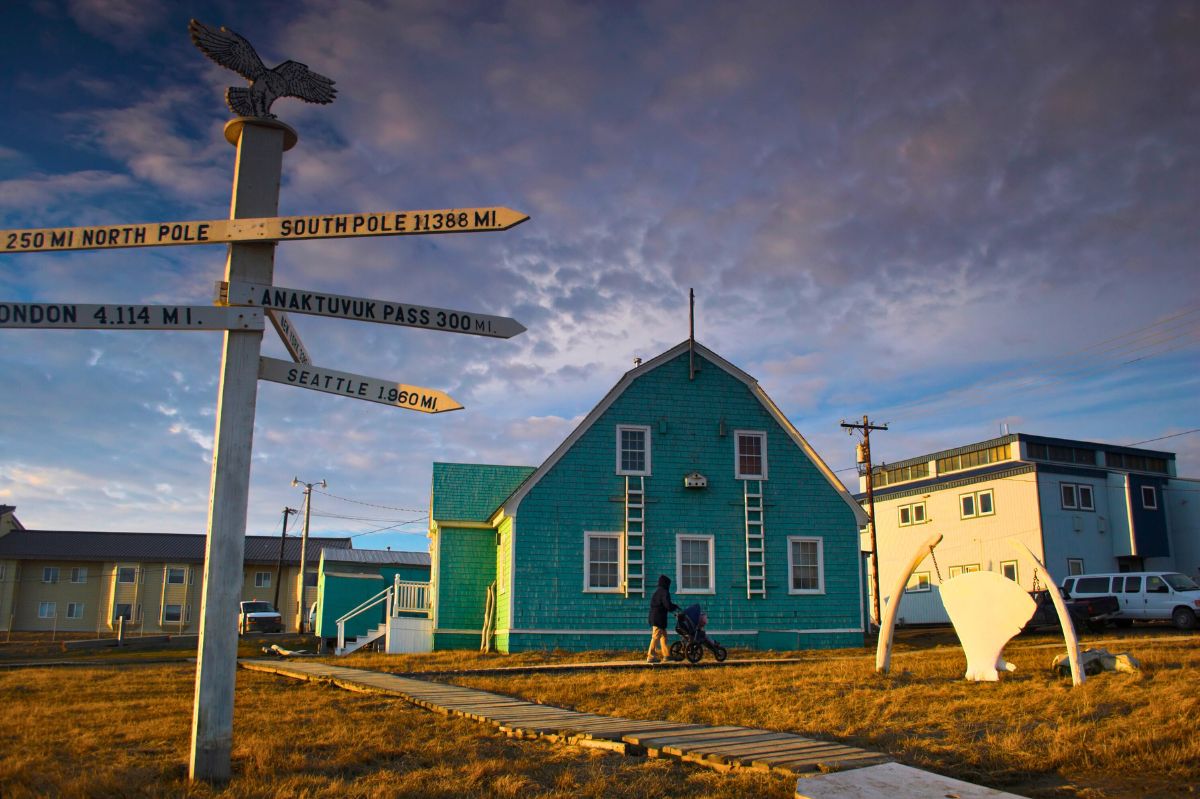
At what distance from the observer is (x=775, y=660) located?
1900cm

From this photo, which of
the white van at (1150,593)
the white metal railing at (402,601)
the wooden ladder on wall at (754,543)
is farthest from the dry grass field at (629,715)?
the white van at (1150,593)

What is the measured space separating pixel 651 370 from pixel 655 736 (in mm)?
16460

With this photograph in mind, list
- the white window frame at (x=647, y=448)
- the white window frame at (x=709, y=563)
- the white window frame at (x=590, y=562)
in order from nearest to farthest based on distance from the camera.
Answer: the white window frame at (x=590, y=562), the white window frame at (x=709, y=563), the white window frame at (x=647, y=448)

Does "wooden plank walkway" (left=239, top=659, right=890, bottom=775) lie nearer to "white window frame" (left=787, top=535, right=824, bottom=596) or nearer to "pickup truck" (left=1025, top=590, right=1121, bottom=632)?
"white window frame" (left=787, top=535, right=824, bottom=596)

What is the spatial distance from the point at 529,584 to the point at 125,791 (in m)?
16.3

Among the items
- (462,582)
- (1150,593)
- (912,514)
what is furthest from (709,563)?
(912,514)

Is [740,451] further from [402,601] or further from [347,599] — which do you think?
[347,599]

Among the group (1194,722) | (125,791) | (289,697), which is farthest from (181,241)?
(1194,722)

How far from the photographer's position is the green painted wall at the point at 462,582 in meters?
25.4

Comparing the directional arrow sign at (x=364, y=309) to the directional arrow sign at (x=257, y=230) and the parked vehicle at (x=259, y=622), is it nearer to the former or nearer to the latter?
the directional arrow sign at (x=257, y=230)

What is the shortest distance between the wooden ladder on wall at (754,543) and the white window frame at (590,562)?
3186 millimetres

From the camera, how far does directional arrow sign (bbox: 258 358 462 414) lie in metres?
7.56

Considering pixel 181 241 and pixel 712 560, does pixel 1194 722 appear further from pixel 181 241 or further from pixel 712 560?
pixel 712 560

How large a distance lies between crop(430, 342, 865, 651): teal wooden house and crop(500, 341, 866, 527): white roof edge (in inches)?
1.2
